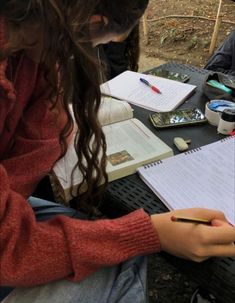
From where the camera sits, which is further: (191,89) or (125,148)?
(191,89)

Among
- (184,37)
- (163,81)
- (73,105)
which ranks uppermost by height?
(73,105)

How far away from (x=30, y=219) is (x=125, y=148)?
35 centimetres

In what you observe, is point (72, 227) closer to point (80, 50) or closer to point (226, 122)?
point (80, 50)

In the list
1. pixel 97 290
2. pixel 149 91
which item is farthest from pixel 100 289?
pixel 149 91

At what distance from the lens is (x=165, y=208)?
85 cm

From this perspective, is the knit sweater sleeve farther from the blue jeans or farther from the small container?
the small container

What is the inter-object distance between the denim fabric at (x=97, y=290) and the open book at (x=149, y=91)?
0.57m

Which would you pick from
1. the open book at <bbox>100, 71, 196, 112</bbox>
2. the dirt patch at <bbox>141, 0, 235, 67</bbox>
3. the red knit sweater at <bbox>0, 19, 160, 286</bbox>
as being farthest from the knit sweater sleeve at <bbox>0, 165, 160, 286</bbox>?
the dirt patch at <bbox>141, 0, 235, 67</bbox>

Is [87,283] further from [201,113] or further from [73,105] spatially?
[201,113]

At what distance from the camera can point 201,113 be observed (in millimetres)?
1147

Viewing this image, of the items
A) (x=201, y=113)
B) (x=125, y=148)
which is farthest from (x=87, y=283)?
(x=201, y=113)

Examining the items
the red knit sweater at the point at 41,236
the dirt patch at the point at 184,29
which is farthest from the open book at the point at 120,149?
the dirt patch at the point at 184,29

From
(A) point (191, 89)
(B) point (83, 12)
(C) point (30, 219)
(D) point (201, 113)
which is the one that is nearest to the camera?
(B) point (83, 12)

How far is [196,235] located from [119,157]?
0.31m
